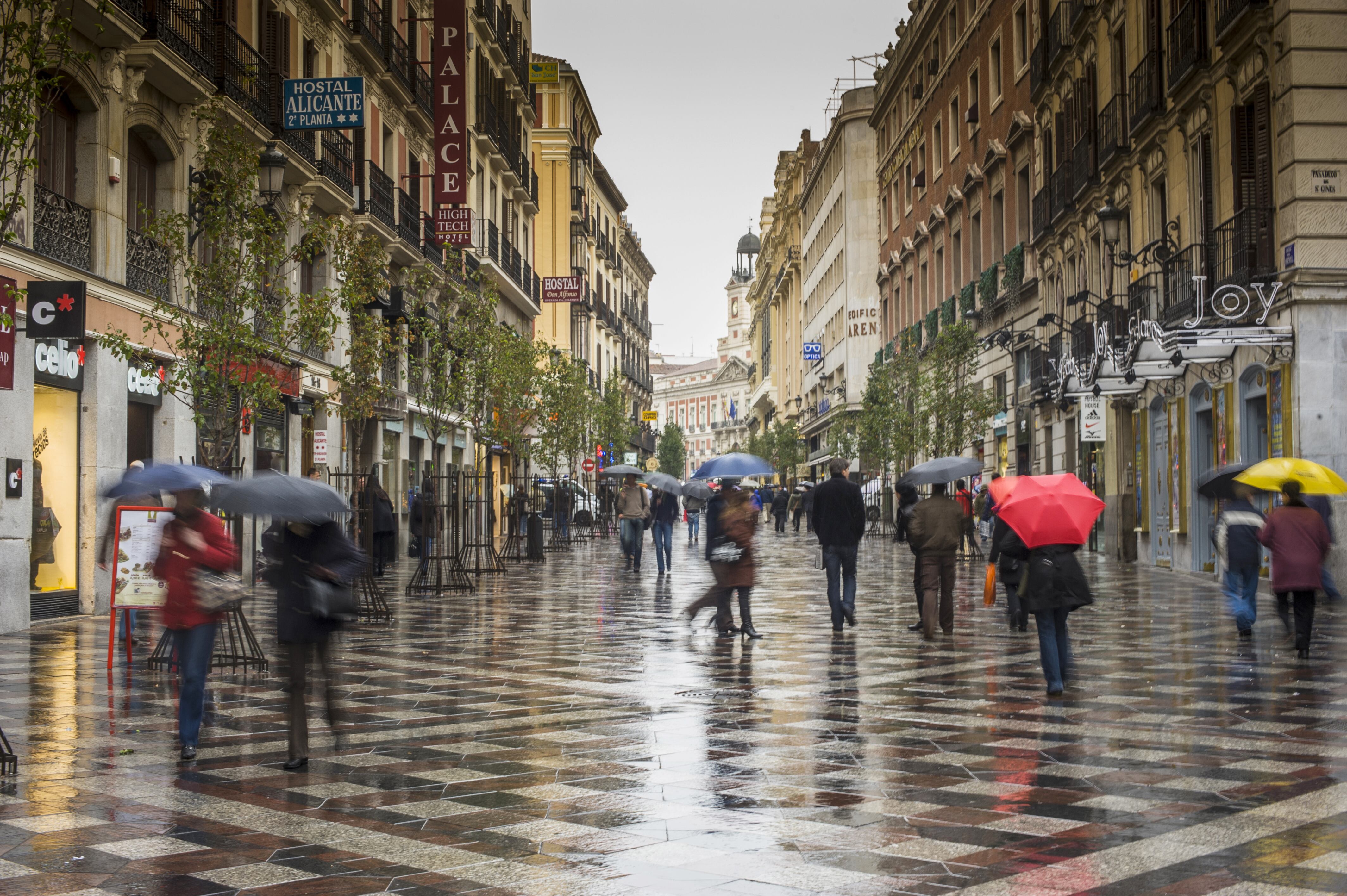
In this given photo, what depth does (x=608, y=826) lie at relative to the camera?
6344 mm

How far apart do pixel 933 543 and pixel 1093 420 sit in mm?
13597

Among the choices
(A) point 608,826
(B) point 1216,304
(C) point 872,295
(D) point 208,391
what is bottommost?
(A) point 608,826

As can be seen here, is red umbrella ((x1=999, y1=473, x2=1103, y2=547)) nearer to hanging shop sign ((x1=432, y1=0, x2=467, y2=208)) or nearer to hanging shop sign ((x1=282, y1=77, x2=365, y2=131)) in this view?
hanging shop sign ((x1=282, y1=77, x2=365, y2=131))

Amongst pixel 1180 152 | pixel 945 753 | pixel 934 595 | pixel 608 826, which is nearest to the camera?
pixel 608 826

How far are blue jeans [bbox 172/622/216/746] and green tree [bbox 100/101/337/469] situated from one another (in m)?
5.77

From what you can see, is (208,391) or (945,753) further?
(208,391)

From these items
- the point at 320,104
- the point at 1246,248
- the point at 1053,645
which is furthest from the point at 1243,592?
the point at 320,104

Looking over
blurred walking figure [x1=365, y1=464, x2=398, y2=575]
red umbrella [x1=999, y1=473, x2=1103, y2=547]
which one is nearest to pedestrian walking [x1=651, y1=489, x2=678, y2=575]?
blurred walking figure [x1=365, y1=464, x2=398, y2=575]

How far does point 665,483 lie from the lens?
25.2 m

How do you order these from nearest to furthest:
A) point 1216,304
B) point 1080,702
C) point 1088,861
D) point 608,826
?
point 1088,861 → point 608,826 → point 1080,702 → point 1216,304

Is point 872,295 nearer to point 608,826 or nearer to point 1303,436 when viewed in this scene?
point 1303,436

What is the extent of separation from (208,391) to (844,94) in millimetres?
58099

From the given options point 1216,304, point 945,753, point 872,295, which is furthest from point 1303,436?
point 872,295

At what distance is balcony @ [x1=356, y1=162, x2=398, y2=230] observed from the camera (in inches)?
1161
